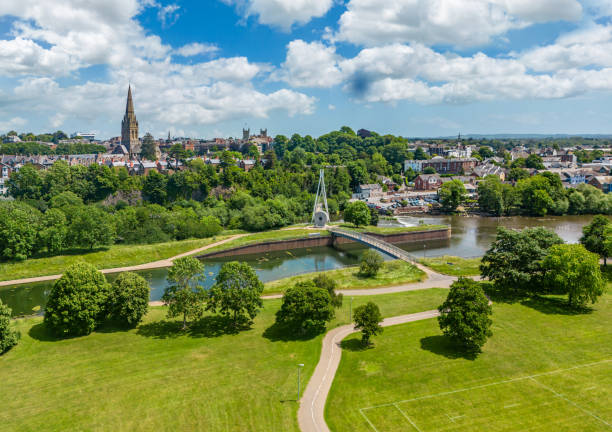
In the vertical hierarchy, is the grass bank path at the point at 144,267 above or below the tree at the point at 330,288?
below

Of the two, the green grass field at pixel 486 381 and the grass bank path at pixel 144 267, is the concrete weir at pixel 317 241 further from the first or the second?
the green grass field at pixel 486 381

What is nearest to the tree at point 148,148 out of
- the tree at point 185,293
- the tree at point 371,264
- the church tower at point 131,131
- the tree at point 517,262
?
the church tower at point 131,131

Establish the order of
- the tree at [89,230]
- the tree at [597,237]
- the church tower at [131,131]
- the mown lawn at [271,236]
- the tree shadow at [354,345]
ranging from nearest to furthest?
the tree shadow at [354,345] < the tree at [597,237] < the tree at [89,230] < the mown lawn at [271,236] < the church tower at [131,131]

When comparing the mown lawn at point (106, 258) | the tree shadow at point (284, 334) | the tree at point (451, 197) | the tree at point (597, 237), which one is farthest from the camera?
the tree at point (451, 197)

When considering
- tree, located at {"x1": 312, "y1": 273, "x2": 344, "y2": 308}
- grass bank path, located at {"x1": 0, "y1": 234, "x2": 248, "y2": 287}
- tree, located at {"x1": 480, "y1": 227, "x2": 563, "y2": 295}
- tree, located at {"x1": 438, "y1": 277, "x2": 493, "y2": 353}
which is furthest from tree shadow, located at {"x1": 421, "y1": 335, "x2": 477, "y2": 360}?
grass bank path, located at {"x1": 0, "y1": 234, "x2": 248, "y2": 287}

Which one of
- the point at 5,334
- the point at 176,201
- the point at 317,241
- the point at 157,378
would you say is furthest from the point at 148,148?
the point at 157,378

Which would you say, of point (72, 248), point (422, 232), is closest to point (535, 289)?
point (422, 232)
